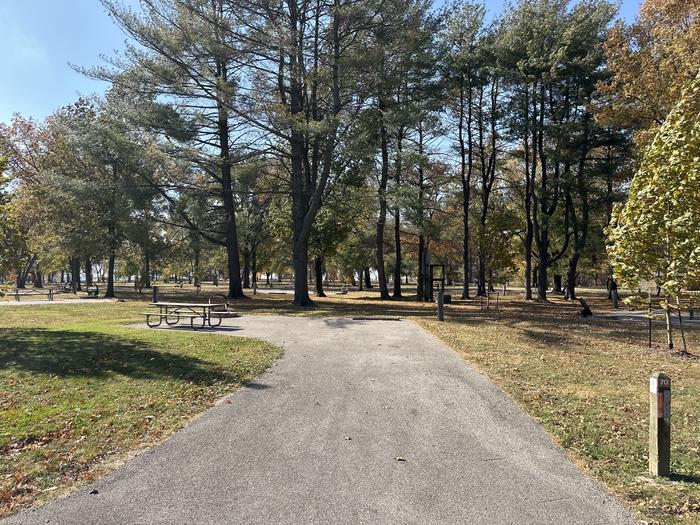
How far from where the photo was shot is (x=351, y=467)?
4.02 meters

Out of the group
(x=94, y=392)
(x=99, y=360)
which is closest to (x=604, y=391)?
(x=94, y=392)

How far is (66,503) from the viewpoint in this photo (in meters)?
3.36

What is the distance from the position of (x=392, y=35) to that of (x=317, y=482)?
19.6m

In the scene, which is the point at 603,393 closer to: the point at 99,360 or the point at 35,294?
the point at 99,360

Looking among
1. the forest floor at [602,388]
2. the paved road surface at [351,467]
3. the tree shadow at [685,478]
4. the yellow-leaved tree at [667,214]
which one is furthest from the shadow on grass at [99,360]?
the yellow-leaved tree at [667,214]

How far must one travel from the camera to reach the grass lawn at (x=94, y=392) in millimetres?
4027

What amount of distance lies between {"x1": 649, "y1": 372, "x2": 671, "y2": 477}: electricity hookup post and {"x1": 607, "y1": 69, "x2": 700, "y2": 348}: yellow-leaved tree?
4339 mm

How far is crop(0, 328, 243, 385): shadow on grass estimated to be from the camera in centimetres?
728

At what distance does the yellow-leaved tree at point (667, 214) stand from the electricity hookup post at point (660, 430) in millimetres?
4339

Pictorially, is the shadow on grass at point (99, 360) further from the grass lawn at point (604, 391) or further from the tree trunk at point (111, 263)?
the tree trunk at point (111, 263)

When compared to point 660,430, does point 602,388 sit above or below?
below

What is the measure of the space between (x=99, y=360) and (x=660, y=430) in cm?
837

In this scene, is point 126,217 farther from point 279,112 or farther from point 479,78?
point 479,78

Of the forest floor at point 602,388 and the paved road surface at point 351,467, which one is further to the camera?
the forest floor at point 602,388
